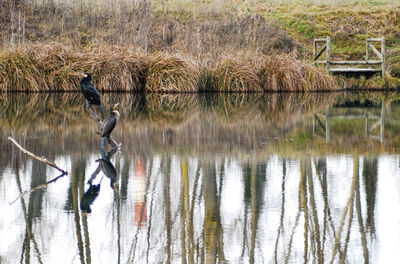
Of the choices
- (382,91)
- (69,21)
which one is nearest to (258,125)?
(382,91)

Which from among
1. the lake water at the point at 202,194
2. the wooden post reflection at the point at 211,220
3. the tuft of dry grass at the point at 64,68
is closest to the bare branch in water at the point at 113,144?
→ the lake water at the point at 202,194

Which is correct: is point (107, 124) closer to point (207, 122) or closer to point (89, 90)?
point (89, 90)

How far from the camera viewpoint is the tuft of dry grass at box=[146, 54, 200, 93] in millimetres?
20125

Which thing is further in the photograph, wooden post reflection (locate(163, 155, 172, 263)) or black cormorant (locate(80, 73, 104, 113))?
black cormorant (locate(80, 73, 104, 113))

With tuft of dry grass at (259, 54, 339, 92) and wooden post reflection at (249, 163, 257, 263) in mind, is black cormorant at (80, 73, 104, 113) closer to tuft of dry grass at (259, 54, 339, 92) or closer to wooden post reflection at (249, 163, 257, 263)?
wooden post reflection at (249, 163, 257, 263)

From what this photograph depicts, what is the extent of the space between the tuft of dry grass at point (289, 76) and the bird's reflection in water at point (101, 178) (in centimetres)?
1271

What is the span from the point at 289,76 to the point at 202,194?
15477 millimetres

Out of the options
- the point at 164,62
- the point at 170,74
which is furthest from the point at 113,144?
the point at 170,74

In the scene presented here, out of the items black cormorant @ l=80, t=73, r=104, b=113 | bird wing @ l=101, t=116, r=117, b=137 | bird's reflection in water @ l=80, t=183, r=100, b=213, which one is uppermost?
black cormorant @ l=80, t=73, r=104, b=113

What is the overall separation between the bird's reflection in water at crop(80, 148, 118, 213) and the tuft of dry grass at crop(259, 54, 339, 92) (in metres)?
12.7

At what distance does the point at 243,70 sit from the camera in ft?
67.8

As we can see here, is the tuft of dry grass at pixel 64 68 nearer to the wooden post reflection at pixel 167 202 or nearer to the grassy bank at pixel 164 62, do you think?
the grassy bank at pixel 164 62

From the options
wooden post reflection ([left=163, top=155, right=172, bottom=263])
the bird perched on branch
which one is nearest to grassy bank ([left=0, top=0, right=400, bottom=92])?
the bird perched on branch

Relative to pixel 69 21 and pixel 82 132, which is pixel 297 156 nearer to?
pixel 82 132
